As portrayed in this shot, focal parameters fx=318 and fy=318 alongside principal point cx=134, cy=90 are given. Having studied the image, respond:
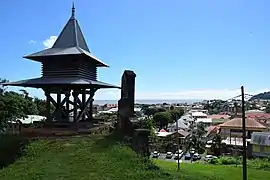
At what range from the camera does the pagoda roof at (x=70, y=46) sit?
16.3 m

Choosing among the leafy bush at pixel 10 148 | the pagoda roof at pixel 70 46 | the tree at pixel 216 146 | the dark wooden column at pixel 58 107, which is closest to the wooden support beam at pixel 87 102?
the dark wooden column at pixel 58 107

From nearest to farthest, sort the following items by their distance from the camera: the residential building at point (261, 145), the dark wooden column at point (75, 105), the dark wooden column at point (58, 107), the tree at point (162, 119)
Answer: the dark wooden column at point (75, 105) → the dark wooden column at point (58, 107) → the residential building at point (261, 145) → the tree at point (162, 119)

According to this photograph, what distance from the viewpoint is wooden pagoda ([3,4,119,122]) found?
52.4ft

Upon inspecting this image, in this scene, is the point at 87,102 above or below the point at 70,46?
below

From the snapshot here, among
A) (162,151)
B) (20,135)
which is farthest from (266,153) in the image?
(20,135)

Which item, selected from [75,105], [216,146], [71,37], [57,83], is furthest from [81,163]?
[216,146]

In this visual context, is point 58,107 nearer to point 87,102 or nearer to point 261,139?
point 87,102

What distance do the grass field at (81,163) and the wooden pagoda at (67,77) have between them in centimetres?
288

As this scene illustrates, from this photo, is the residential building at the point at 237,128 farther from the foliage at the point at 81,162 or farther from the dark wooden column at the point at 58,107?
the foliage at the point at 81,162

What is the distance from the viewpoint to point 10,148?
1370 cm

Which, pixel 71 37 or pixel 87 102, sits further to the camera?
pixel 71 37

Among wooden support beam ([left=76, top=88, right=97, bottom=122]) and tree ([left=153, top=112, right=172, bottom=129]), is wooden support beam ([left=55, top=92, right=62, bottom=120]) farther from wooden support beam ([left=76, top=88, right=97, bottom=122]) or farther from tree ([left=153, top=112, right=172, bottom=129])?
tree ([left=153, top=112, right=172, bottom=129])

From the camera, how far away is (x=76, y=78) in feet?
→ 52.5

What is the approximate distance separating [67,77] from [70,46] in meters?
2.06
